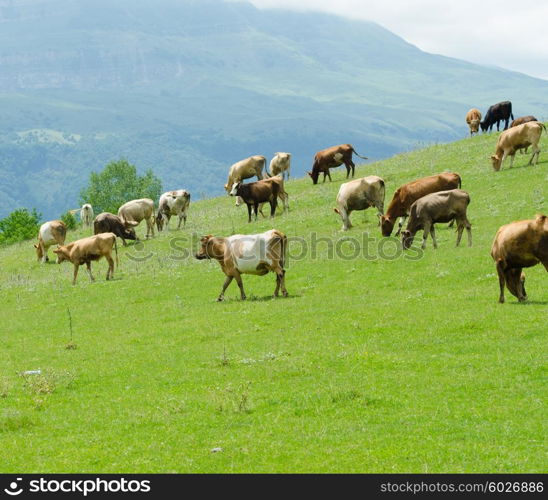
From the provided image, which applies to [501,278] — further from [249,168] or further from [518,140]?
[249,168]

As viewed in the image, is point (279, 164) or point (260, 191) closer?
point (260, 191)

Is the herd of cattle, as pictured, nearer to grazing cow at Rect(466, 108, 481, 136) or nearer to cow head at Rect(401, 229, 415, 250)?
cow head at Rect(401, 229, 415, 250)

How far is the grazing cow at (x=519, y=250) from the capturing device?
19.1m

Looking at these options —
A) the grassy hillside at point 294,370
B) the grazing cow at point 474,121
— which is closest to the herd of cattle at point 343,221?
the grassy hillside at point 294,370

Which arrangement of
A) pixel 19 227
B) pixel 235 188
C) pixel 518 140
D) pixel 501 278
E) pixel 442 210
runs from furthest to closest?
1. pixel 19 227
2. pixel 235 188
3. pixel 518 140
4. pixel 442 210
5. pixel 501 278

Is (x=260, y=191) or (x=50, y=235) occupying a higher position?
(x=260, y=191)

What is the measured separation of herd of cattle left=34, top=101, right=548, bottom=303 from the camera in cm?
1988

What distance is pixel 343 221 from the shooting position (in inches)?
1430

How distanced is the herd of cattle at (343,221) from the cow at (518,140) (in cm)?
5

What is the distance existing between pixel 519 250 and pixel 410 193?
43.6 feet

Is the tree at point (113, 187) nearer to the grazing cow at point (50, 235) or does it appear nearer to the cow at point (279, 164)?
the cow at point (279, 164)

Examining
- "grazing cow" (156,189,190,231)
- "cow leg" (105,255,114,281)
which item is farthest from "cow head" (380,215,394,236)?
"grazing cow" (156,189,190,231)

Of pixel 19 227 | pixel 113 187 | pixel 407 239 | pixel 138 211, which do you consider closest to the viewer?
pixel 407 239

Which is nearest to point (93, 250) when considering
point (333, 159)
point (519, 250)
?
point (519, 250)
